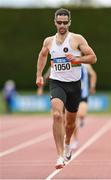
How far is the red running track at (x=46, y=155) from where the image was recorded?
13289 millimetres

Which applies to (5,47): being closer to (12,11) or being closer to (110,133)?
(12,11)

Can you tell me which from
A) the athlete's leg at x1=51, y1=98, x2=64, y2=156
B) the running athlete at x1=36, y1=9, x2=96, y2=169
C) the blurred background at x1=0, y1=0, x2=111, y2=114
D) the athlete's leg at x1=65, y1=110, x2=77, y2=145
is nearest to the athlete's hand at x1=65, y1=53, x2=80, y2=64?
the running athlete at x1=36, y1=9, x2=96, y2=169

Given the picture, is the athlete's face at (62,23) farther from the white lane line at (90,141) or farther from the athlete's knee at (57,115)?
the white lane line at (90,141)

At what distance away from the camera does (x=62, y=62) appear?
1290 cm

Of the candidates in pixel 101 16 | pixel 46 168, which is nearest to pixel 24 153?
pixel 46 168

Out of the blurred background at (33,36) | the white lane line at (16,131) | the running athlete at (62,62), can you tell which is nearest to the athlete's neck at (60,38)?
the running athlete at (62,62)

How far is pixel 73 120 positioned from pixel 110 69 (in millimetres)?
30018

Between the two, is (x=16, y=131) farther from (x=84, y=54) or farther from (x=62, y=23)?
(x=62, y=23)

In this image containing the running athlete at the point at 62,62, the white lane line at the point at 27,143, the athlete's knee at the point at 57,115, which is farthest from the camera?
the white lane line at the point at 27,143

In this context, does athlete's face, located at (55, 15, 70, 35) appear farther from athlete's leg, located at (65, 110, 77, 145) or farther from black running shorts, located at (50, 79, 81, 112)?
athlete's leg, located at (65, 110, 77, 145)

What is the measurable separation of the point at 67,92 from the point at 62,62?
1.93 ft

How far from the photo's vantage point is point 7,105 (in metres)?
40.5

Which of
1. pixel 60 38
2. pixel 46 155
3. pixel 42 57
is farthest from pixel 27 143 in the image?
pixel 60 38

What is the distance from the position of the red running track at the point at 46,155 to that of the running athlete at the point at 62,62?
2.67 ft
